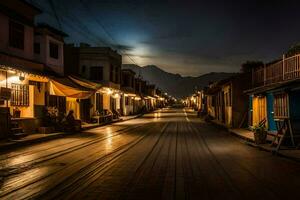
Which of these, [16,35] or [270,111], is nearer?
[270,111]

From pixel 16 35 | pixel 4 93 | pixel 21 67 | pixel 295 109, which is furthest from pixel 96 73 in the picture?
pixel 295 109

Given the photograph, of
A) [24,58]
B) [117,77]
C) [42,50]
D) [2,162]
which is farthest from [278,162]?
[117,77]

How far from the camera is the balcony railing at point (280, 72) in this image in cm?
1914

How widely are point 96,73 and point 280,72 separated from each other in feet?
108

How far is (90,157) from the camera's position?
46.8 ft

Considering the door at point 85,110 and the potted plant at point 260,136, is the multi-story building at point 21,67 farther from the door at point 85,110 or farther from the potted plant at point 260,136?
the potted plant at point 260,136

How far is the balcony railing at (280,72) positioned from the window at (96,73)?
26702 millimetres

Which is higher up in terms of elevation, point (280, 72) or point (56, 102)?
point (280, 72)

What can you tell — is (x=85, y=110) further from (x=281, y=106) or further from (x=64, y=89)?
(x=281, y=106)

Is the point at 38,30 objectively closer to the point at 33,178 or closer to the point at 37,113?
the point at 37,113

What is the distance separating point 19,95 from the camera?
23891mm

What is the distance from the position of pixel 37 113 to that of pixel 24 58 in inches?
152

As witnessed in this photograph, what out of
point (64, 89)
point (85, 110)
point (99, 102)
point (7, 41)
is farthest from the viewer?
point (99, 102)

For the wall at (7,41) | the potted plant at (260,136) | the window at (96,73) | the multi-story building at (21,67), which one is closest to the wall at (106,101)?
the window at (96,73)
